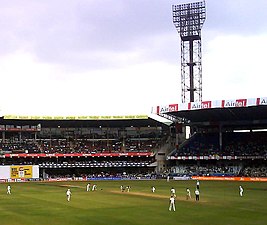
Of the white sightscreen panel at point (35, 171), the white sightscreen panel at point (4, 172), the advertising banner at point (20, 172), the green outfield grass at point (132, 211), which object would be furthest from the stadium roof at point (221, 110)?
the white sightscreen panel at point (4, 172)

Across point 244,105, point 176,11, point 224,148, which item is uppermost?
point 176,11

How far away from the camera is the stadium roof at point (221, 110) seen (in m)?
79.7

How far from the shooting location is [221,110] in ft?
289

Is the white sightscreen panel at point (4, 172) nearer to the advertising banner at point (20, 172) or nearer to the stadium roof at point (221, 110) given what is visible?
the advertising banner at point (20, 172)

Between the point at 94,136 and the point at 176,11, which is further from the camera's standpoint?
the point at 94,136

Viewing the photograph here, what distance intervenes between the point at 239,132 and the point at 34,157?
4745 centimetres

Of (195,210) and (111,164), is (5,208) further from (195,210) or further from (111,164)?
(111,164)

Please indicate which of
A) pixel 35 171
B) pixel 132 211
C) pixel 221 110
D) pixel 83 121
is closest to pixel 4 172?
pixel 35 171

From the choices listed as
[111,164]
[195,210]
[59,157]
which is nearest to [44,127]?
[59,157]

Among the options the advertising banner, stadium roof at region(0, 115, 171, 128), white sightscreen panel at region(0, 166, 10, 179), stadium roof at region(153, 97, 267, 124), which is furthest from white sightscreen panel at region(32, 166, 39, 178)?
stadium roof at region(153, 97, 267, 124)

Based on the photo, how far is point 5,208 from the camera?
42500mm

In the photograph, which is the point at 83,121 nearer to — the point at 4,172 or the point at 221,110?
the point at 4,172

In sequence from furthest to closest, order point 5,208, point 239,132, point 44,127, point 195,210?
point 44,127
point 239,132
point 5,208
point 195,210

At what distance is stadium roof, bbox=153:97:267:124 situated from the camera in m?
79.7
